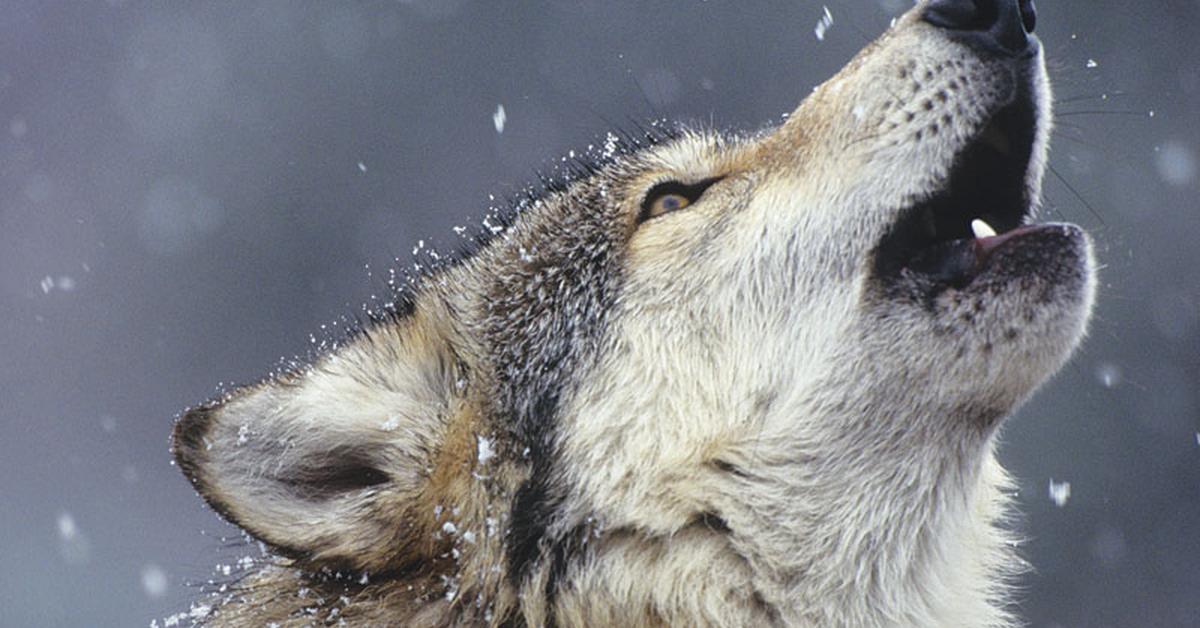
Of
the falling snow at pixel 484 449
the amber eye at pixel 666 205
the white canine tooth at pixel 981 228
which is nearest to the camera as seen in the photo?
the falling snow at pixel 484 449

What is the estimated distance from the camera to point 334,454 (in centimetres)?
357

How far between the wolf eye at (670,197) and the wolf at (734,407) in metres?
0.12

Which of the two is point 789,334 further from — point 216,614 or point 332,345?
point 216,614

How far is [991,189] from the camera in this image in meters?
3.60

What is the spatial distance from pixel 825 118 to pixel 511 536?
1509 mm

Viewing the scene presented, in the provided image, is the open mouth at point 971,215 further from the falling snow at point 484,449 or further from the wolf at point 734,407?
the falling snow at point 484,449

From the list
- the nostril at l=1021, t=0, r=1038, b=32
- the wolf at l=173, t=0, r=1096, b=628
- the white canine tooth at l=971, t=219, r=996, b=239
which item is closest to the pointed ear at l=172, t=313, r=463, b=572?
the wolf at l=173, t=0, r=1096, b=628

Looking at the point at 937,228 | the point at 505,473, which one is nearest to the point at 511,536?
the point at 505,473

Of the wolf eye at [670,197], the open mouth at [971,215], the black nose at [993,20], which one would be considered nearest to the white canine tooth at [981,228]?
the open mouth at [971,215]

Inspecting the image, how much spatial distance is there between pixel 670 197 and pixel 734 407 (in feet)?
2.75

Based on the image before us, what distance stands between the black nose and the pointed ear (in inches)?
67.7

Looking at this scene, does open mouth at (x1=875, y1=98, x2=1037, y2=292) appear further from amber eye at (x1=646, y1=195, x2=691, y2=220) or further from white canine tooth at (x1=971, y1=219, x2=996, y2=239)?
amber eye at (x1=646, y1=195, x2=691, y2=220)

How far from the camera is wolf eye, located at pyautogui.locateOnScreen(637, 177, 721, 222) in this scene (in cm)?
394

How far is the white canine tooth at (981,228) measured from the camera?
3.56 meters
